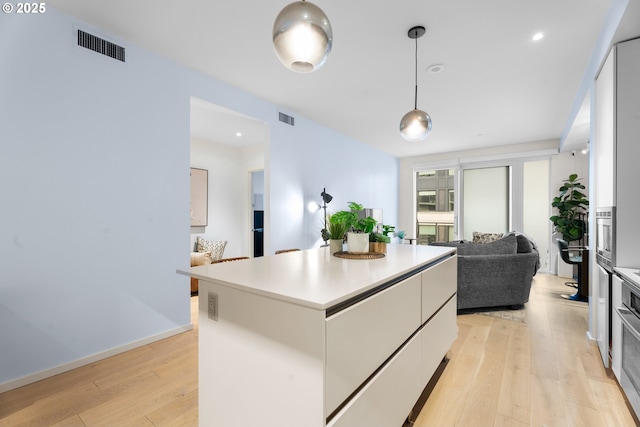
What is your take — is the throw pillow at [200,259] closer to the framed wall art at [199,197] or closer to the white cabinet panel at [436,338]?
the framed wall art at [199,197]

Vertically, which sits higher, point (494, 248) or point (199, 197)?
point (199, 197)

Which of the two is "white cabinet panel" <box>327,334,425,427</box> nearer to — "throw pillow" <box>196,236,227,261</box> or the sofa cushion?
the sofa cushion

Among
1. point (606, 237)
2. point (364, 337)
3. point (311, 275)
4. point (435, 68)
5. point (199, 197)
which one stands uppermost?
point (435, 68)

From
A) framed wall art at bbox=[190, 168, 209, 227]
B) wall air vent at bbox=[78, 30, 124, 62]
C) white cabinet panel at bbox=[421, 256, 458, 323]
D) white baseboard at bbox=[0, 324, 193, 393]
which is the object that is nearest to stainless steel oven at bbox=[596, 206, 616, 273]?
white cabinet panel at bbox=[421, 256, 458, 323]

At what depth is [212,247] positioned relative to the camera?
527 centimetres

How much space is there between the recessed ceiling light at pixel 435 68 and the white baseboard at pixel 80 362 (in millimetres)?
3656

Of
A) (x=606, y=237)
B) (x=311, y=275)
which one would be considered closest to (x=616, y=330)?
(x=606, y=237)

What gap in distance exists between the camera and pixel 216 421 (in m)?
1.31

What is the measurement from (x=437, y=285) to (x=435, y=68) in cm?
229

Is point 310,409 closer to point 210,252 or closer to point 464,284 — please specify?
point 464,284

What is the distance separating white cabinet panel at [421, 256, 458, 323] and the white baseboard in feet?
7.88

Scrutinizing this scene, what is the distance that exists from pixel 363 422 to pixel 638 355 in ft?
5.31

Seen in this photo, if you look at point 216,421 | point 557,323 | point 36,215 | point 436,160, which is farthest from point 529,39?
point 436,160

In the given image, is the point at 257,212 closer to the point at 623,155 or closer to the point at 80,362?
the point at 80,362
